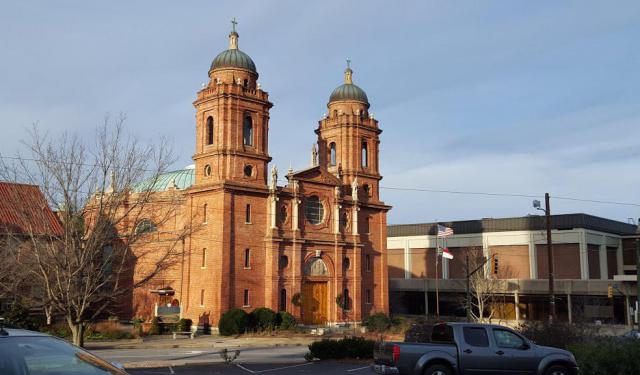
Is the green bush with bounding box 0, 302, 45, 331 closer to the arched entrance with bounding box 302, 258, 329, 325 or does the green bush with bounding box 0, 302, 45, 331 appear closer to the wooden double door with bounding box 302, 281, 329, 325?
the wooden double door with bounding box 302, 281, 329, 325

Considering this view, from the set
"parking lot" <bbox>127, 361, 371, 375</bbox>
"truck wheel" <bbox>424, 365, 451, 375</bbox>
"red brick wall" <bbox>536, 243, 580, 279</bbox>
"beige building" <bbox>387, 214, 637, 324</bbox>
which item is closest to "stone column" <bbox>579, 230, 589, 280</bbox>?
"beige building" <bbox>387, 214, 637, 324</bbox>

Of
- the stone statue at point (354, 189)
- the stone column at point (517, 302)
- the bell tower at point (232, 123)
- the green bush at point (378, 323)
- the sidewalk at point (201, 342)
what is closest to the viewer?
the sidewalk at point (201, 342)

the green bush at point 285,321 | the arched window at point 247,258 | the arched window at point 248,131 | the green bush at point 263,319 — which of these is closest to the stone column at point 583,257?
the green bush at point 285,321

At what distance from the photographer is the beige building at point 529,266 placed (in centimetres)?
5709

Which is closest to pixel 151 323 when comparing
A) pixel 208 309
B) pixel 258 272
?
pixel 208 309

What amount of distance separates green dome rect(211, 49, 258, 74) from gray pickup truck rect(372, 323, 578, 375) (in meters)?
33.6

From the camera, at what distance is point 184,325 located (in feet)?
137

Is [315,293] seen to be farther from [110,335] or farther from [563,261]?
[563,261]

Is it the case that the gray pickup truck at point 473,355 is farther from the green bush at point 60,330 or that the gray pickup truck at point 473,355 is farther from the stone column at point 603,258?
the stone column at point 603,258

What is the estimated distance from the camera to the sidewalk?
33.4 m

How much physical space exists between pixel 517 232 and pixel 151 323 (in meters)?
39.9

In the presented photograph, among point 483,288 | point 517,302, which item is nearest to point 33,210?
point 483,288

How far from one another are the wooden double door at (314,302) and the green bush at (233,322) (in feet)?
22.5

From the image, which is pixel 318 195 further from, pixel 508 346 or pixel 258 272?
pixel 508 346
